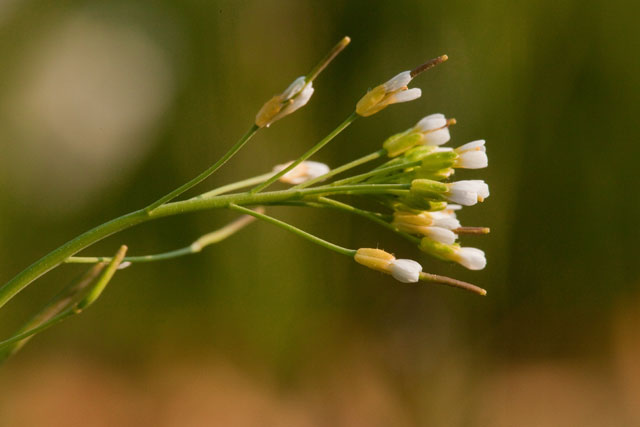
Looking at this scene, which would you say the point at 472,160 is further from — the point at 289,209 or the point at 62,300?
the point at 289,209

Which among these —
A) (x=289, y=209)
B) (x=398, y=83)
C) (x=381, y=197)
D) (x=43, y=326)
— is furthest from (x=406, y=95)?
(x=289, y=209)

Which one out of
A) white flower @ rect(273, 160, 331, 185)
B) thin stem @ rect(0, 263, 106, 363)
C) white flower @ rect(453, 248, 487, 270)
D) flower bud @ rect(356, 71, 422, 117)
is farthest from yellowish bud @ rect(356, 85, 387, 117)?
thin stem @ rect(0, 263, 106, 363)

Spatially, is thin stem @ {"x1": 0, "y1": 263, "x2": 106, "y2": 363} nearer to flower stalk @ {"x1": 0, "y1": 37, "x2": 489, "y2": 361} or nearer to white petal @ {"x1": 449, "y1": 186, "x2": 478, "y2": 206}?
flower stalk @ {"x1": 0, "y1": 37, "x2": 489, "y2": 361}

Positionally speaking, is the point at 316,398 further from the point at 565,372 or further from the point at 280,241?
the point at 565,372

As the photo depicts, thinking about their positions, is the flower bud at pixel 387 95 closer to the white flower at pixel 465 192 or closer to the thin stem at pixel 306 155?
the thin stem at pixel 306 155

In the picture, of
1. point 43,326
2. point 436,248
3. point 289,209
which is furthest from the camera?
point 289,209
